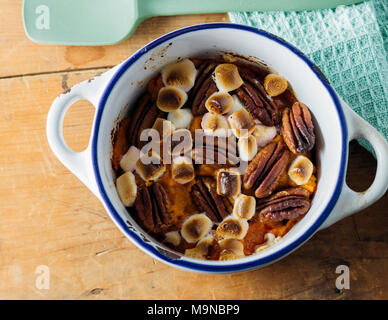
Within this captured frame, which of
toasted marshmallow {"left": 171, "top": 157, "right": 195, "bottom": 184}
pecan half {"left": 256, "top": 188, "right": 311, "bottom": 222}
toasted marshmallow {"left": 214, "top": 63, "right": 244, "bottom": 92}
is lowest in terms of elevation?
pecan half {"left": 256, "top": 188, "right": 311, "bottom": 222}

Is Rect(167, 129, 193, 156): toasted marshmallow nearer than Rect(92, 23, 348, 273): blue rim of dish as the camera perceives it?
No

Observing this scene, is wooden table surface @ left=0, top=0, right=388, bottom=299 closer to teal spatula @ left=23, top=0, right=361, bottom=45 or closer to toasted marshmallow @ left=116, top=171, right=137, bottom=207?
teal spatula @ left=23, top=0, right=361, bottom=45

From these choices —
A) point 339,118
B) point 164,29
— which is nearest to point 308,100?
point 339,118

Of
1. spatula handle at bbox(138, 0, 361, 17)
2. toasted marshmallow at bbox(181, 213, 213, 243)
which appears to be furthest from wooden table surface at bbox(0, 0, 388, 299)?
toasted marshmallow at bbox(181, 213, 213, 243)

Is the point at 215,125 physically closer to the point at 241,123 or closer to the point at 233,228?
the point at 241,123

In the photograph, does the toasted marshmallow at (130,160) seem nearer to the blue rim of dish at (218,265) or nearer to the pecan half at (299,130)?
the blue rim of dish at (218,265)

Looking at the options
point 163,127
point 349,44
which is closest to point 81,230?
point 163,127

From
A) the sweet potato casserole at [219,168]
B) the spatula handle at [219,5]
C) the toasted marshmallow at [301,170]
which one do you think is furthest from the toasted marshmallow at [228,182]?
the spatula handle at [219,5]
